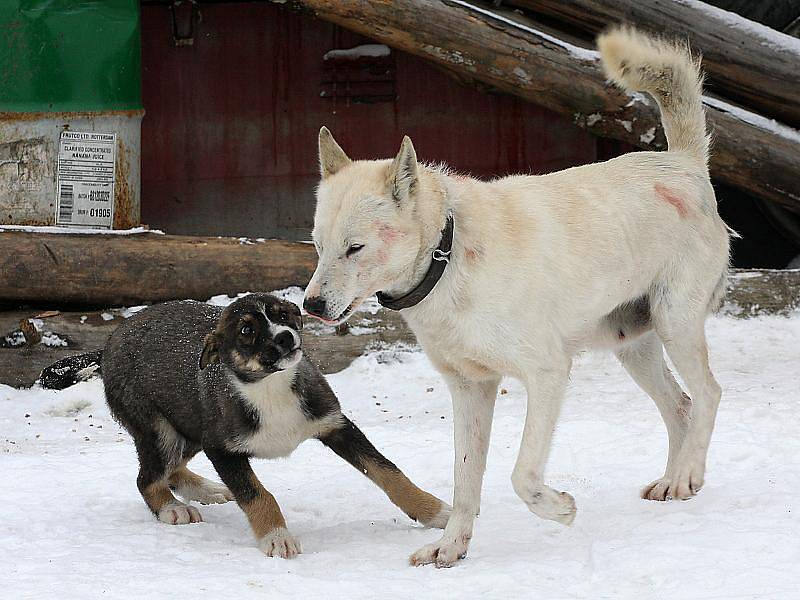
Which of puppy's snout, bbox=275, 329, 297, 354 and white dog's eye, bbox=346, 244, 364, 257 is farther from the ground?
white dog's eye, bbox=346, 244, 364, 257

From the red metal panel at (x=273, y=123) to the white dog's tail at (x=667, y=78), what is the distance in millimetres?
4799

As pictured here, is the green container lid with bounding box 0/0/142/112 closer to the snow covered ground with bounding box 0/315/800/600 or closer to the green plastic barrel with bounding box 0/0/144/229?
the green plastic barrel with bounding box 0/0/144/229

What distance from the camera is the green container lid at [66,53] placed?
7.21 metres

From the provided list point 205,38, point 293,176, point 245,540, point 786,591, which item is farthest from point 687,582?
point 205,38

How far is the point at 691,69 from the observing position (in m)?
4.57

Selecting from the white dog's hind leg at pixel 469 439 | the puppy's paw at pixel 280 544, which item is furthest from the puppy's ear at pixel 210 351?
the white dog's hind leg at pixel 469 439

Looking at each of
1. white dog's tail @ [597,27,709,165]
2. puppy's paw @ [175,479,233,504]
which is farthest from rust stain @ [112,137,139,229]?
white dog's tail @ [597,27,709,165]

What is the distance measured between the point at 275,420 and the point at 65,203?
153 inches

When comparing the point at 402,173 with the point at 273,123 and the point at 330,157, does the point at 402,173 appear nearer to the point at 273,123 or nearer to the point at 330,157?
the point at 330,157

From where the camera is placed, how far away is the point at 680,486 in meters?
4.20

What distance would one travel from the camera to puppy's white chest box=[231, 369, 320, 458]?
13.4ft

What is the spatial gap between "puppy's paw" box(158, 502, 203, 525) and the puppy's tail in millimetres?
867

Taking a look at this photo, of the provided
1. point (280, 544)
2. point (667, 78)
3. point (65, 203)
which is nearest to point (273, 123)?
point (65, 203)

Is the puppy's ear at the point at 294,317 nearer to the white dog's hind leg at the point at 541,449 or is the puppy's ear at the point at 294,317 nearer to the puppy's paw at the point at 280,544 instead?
the puppy's paw at the point at 280,544
